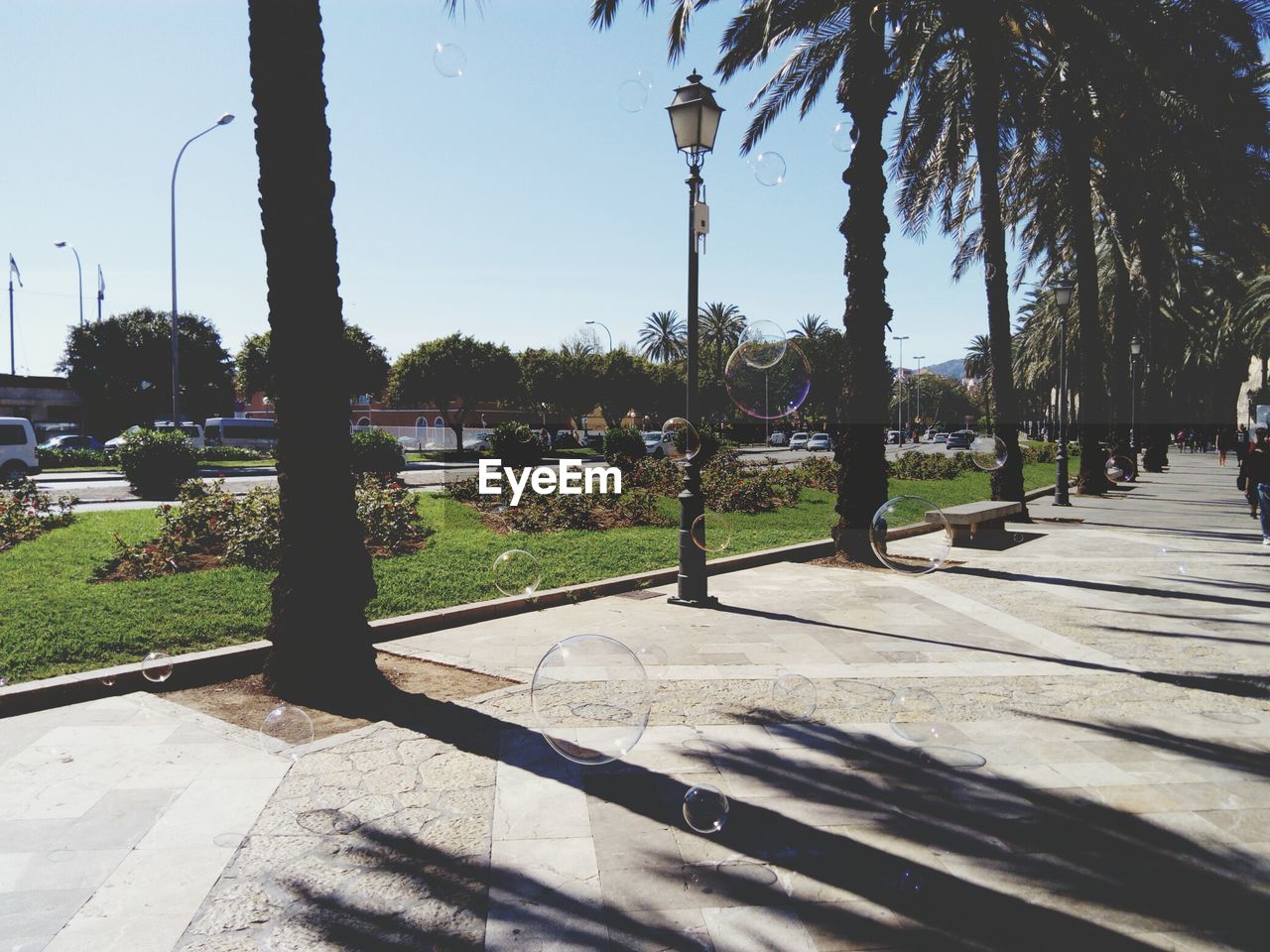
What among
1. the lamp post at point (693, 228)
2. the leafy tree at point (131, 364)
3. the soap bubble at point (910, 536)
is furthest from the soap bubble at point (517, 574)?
the leafy tree at point (131, 364)

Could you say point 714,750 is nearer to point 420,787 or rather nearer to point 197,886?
point 420,787

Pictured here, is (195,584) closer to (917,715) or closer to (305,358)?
(305,358)

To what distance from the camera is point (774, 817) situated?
4008 millimetres

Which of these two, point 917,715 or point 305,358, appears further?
point 305,358

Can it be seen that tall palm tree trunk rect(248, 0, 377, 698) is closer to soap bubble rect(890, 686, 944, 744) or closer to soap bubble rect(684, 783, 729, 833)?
soap bubble rect(684, 783, 729, 833)

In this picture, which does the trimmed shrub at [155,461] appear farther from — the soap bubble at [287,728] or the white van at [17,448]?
the soap bubble at [287,728]

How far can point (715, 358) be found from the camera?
64.4 m

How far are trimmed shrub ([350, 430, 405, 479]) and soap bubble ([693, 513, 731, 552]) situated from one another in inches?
302

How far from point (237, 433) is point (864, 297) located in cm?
4278

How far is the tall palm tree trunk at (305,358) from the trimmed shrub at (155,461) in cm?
1537

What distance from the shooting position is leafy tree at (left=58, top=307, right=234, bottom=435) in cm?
4650

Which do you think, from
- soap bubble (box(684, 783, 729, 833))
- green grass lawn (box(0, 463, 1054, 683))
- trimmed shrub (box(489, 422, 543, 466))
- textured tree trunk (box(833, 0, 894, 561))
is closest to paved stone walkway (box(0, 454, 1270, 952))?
soap bubble (box(684, 783, 729, 833))

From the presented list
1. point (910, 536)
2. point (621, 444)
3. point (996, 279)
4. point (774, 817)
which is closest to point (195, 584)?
point (774, 817)

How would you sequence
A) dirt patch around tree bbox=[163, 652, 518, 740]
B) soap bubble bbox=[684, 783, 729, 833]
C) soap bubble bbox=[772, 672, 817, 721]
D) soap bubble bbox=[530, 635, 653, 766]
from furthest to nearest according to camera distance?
soap bubble bbox=[772, 672, 817, 721] < dirt patch around tree bbox=[163, 652, 518, 740] < soap bubble bbox=[530, 635, 653, 766] < soap bubble bbox=[684, 783, 729, 833]
